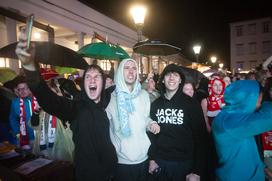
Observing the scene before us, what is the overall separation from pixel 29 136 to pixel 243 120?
3754 millimetres

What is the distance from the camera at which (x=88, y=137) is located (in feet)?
7.39

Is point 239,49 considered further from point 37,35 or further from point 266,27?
point 37,35

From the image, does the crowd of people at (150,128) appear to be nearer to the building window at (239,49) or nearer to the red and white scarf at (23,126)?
the red and white scarf at (23,126)

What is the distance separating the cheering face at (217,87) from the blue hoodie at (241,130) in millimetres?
3158

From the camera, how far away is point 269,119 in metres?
2.00

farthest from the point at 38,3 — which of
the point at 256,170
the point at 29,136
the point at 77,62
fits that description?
the point at 256,170

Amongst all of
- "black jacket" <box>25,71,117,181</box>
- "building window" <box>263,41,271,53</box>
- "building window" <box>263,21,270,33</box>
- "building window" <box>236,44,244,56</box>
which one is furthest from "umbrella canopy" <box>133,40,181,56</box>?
"building window" <box>236,44,244,56</box>

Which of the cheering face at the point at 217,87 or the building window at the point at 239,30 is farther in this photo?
the building window at the point at 239,30

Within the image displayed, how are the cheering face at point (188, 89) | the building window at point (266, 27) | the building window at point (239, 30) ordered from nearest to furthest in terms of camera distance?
the cheering face at point (188, 89)
the building window at point (266, 27)
the building window at point (239, 30)

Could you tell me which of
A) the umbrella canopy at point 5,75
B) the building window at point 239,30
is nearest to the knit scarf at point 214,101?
the umbrella canopy at point 5,75

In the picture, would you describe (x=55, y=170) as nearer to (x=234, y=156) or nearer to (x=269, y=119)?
(x=234, y=156)

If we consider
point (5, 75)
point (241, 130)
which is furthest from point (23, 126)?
point (241, 130)

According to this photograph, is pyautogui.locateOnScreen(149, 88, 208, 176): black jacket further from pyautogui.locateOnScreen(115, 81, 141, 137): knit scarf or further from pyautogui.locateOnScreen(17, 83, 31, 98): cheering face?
pyautogui.locateOnScreen(17, 83, 31, 98): cheering face

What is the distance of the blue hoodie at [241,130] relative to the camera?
2.03 meters
